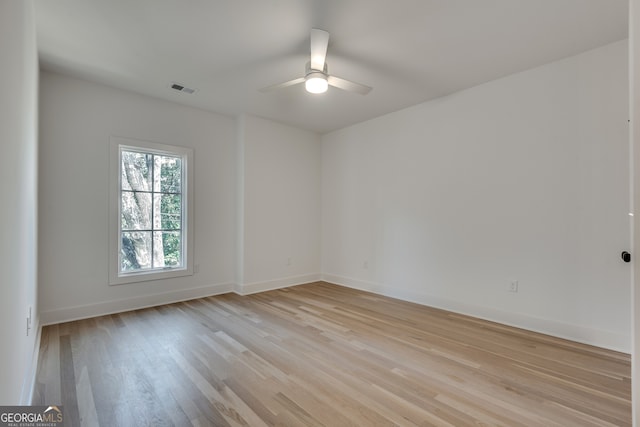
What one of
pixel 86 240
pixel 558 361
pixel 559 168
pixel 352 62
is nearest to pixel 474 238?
pixel 559 168

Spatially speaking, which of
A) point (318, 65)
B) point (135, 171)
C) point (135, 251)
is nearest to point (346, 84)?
point (318, 65)

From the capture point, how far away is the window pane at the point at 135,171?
11.9 ft

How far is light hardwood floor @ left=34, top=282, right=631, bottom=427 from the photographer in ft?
5.69

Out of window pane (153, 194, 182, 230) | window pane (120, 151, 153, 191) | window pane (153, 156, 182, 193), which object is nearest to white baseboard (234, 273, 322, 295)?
window pane (153, 194, 182, 230)

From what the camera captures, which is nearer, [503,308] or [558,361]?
[558,361]

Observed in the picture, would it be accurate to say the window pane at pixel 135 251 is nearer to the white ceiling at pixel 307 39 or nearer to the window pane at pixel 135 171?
the window pane at pixel 135 171

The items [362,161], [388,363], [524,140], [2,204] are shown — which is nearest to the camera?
[2,204]

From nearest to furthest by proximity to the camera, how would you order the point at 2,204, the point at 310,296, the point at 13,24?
the point at 2,204 < the point at 13,24 < the point at 310,296

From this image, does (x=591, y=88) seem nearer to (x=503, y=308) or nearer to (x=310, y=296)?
(x=503, y=308)

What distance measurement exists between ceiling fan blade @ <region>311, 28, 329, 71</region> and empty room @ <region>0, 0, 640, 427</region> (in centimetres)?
2

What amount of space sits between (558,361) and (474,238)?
1.39m

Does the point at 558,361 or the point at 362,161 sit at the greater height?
the point at 362,161

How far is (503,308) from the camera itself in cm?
321

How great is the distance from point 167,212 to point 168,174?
0.51 meters
